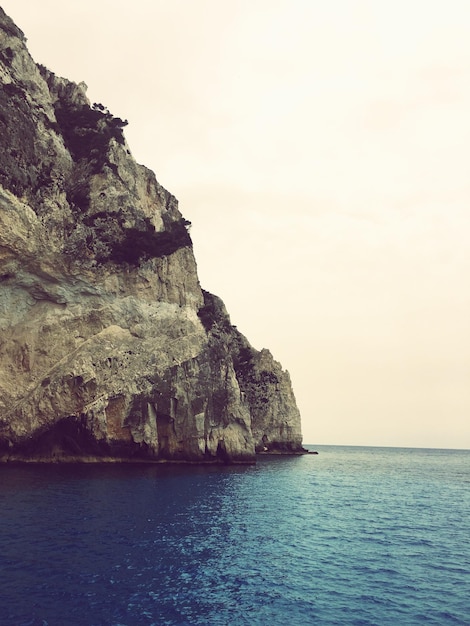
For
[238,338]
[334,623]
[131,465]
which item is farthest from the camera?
[238,338]

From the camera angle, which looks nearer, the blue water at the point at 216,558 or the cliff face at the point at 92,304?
the blue water at the point at 216,558

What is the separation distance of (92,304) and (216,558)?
128 feet

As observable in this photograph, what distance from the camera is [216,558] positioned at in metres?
21.8

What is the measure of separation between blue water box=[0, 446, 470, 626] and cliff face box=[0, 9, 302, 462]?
11753 millimetres

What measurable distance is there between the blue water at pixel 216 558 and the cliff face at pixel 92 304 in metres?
11.8

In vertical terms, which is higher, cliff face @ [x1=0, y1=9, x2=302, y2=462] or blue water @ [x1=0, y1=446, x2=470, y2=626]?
cliff face @ [x1=0, y1=9, x2=302, y2=462]

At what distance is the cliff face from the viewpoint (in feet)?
162

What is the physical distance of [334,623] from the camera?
50.5 feet

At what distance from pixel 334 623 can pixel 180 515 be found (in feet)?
55.6

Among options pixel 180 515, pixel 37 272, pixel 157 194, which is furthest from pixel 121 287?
pixel 180 515

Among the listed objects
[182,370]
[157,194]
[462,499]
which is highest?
[157,194]

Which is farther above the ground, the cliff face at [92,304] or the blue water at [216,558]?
the cliff face at [92,304]

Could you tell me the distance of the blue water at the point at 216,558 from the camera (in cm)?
1583

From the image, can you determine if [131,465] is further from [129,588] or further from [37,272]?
[129,588]
